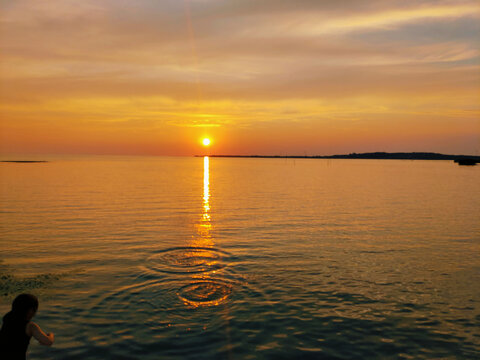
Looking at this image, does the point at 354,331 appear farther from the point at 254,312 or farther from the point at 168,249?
the point at 168,249

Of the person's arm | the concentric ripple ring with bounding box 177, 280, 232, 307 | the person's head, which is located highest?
the person's head

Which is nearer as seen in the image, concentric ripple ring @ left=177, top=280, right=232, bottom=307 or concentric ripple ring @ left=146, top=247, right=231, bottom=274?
concentric ripple ring @ left=177, top=280, right=232, bottom=307

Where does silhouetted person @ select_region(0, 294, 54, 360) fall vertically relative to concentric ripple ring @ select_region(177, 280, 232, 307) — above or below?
above

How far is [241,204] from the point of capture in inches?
2101

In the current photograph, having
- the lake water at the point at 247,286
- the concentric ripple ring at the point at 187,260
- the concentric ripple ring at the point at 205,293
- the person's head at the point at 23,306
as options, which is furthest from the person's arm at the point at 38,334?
the concentric ripple ring at the point at 187,260

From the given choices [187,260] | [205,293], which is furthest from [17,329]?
[187,260]

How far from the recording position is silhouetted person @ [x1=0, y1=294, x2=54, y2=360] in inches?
304

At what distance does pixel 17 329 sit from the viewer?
25.7 ft

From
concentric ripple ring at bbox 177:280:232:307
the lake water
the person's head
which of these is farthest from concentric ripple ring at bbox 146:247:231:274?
the person's head

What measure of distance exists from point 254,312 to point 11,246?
2040cm

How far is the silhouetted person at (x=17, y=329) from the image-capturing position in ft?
25.3

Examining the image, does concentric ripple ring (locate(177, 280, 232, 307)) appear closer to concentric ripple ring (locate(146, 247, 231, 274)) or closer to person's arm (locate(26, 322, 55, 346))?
concentric ripple ring (locate(146, 247, 231, 274))

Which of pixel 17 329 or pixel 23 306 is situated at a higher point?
pixel 23 306

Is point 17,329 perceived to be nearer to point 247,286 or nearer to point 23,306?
point 23,306
